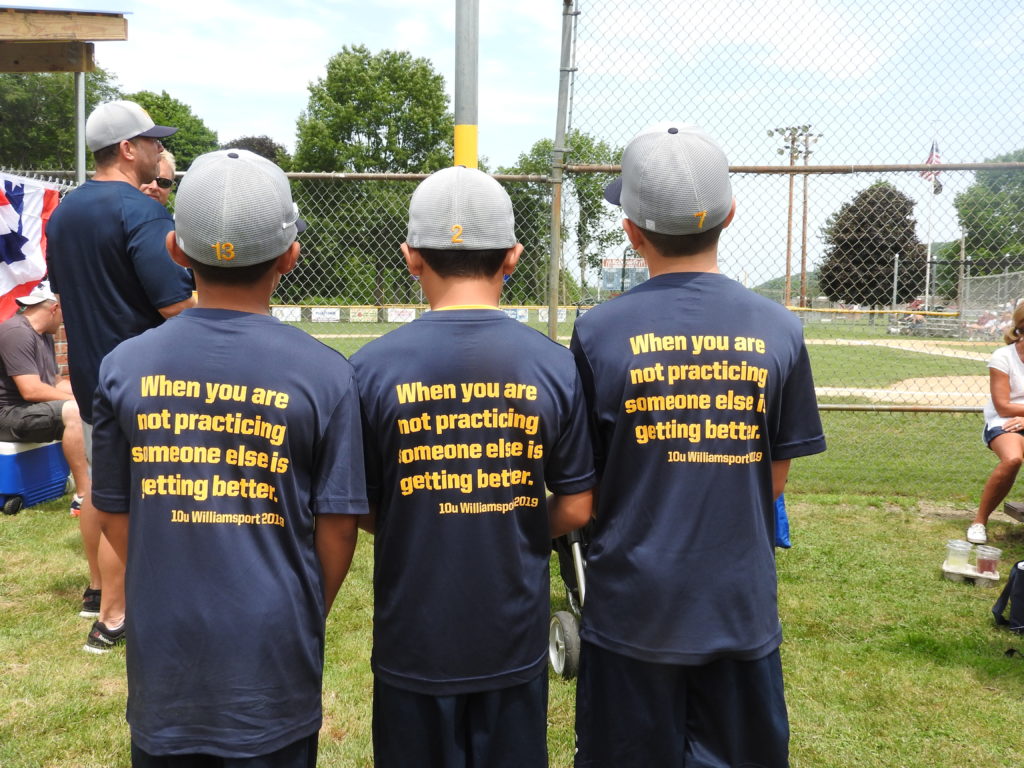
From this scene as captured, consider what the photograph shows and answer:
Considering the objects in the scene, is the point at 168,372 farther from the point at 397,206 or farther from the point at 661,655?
the point at 397,206

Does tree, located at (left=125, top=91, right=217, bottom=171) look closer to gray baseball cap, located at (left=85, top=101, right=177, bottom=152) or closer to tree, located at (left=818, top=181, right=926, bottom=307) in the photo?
tree, located at (left=818, top=181, right=926, bottom=307)

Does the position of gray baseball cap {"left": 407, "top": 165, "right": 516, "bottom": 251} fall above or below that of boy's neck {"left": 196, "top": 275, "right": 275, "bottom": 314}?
above

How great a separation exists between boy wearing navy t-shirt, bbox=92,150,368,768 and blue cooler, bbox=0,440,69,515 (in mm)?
5280

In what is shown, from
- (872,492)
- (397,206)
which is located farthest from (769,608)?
(397,206)

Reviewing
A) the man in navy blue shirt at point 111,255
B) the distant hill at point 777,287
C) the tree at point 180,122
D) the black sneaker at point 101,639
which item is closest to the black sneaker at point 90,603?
the black sneaker at point 101,639

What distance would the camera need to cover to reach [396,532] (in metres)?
1.93

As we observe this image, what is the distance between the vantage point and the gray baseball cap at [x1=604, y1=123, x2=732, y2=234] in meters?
2.04

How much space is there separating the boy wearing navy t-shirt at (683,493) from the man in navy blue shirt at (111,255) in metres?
2.08

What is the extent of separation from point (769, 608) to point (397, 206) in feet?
41.7

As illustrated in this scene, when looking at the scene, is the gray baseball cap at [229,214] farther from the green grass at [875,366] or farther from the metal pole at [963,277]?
the green grass at [875,366]

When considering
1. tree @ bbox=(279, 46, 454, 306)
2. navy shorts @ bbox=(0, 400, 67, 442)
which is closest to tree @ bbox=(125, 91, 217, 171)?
tree @ bbox=(279, 46, 454, 306)

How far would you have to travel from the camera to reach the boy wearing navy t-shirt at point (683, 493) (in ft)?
6.52

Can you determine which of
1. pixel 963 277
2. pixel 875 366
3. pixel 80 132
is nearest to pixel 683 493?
pixel 80 132

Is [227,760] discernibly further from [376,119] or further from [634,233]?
[376,119]
